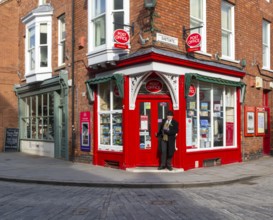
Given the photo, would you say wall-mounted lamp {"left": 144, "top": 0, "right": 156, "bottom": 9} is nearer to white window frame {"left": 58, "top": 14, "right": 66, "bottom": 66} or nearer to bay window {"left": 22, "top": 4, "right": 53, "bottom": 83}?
white window frame {"left": 58, "top": 14, "right": 66, "bottom": 66}

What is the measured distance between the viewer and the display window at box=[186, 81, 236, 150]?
12.4m

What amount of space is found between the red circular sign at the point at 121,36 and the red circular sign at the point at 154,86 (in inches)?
62.3

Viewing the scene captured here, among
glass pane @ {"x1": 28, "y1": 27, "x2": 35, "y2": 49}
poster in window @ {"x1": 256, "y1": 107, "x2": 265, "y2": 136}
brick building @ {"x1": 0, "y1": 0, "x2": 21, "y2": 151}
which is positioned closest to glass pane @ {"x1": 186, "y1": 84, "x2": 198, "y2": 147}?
poster in window @ {"x1": 256, "y1": 107, "x2": 265, "y2": 136}

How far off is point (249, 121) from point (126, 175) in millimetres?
6504

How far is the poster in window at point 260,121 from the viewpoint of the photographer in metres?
15.1

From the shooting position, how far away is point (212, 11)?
13156 millimetres

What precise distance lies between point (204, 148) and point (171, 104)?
2.18 meters

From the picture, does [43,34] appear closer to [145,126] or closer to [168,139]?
[145,126]

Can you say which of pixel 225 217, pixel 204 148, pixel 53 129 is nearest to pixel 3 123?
pixel 53 129

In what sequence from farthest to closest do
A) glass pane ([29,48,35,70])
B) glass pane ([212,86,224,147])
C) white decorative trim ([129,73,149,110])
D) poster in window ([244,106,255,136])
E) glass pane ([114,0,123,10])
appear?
glass pane ([29,48,35,70])
poster in window ([244,106,255,136])
glass pane ([212,86,224,147])
glass pane ([114,0,123,10])
white decorative trim ([129,73,149,110])

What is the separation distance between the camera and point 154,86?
11.9 meters

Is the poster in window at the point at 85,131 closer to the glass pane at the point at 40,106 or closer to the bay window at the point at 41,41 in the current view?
the bay window at the point at 41,41

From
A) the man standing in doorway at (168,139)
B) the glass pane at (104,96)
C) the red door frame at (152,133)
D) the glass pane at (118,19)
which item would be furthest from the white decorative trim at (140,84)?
the glass pane at (118,19)

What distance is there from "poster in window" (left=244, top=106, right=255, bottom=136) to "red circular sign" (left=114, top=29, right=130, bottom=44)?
6103mm
